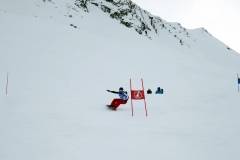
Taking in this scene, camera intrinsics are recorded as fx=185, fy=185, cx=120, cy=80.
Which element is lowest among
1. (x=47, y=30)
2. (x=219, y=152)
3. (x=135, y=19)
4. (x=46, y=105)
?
(x=219, y=152)

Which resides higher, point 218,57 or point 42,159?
point 218,57

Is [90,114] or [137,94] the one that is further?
[137,94]

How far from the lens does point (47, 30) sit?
2470cm

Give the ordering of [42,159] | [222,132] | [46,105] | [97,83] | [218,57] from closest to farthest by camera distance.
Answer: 1. [42,159]
2. [222,132]
3. [46,105]
4. [97,83]
5. [218,57]

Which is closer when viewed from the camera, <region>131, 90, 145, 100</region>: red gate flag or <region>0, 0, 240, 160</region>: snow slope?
<region>0, 0, 240, 160</region>: snow slope

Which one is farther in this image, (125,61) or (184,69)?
(184,69)

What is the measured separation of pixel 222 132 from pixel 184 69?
20.2 metres

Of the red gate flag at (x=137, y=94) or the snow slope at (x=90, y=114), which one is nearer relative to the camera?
the snow slope at (x=90, y=114)

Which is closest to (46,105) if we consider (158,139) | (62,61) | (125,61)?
(158,139)

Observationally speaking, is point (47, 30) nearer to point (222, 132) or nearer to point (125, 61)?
point (125, 61)

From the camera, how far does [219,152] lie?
458cm

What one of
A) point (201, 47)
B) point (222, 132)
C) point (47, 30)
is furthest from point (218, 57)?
point (222, 132)

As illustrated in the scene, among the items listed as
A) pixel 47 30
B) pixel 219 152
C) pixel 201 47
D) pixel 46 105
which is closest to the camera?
pixel 219 152

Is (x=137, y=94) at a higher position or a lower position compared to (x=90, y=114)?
higher
